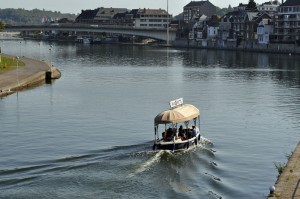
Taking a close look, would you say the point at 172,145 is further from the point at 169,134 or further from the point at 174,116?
the point at 174,116

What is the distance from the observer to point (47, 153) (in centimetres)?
4072

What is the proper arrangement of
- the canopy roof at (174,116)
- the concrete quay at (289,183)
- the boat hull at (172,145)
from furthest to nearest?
the canopy roof at (174,116) → the boat hull at (172,145) → the concrete quay at (289,183)

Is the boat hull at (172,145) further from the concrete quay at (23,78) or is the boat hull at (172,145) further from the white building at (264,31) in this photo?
the white building at (264,31)

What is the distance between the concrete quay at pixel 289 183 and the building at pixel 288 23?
152 meters

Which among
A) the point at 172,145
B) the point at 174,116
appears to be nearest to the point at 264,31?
the point at 174,116

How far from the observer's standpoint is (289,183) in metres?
30.5

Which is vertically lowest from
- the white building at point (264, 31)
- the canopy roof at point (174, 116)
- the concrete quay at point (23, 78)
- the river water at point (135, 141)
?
the river water at point (135, 141)

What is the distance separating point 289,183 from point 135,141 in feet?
57.1

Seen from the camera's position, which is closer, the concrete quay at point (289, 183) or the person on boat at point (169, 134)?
the concrete quay at point (289, 183)

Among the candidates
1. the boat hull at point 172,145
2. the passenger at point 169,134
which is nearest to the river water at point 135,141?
the boat hull at point 172,145

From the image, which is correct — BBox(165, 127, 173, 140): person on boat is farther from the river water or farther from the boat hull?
the river water

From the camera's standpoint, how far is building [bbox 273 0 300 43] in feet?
600

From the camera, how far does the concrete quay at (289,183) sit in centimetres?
2843

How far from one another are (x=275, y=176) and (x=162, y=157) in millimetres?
7894
